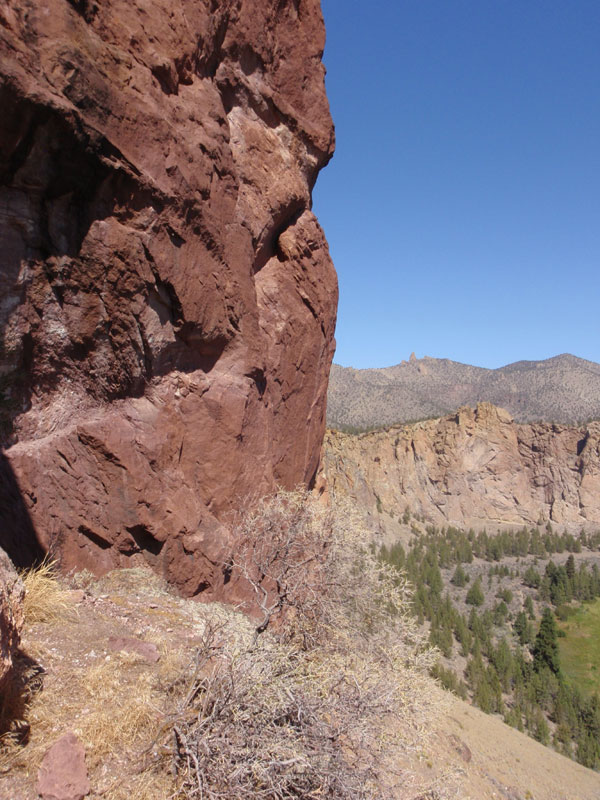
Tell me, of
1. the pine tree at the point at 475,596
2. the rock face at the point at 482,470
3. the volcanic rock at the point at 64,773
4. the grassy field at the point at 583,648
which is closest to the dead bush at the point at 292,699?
the volcanic rock at the point at 64,773

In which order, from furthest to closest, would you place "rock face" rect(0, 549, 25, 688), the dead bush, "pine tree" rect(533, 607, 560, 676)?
"pine tree" rect(533, 607, 560, 676), the dead bush, "rock face" rect(0, 549, 25, 688)

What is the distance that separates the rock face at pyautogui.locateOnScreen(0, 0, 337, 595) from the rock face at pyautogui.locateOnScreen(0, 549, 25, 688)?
3586 mm

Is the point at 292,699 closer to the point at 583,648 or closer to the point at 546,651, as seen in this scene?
the point at 546,651

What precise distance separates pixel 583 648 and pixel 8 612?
67461 mm

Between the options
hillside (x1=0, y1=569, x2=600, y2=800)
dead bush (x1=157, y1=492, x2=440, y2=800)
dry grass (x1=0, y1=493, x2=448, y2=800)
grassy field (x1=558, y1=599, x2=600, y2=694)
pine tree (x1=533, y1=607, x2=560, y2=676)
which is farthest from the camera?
grassy field (x1=558, y1=599, x2=600, y2=694)

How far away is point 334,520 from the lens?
11.8 metres

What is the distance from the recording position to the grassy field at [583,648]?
4941cm

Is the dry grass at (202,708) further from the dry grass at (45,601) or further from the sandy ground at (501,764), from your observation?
the sandy ground at (501,764)

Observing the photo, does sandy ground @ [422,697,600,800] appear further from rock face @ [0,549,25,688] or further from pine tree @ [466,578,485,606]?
pine tree @ [466,578,485,606]

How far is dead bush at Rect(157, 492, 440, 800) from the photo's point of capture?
4672 millimetres

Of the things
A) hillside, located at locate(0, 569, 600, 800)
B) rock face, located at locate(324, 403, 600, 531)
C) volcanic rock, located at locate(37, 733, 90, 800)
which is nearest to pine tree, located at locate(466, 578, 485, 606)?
rock face, located at locate(324, 403, 600, 531)

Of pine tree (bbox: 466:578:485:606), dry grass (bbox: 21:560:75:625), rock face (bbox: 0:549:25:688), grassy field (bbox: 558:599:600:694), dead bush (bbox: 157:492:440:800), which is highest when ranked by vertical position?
rock face (bbox: 0:549:25:688)

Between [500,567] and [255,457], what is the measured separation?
79.0 metres

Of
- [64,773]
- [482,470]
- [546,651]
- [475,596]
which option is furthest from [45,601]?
[482,470]
